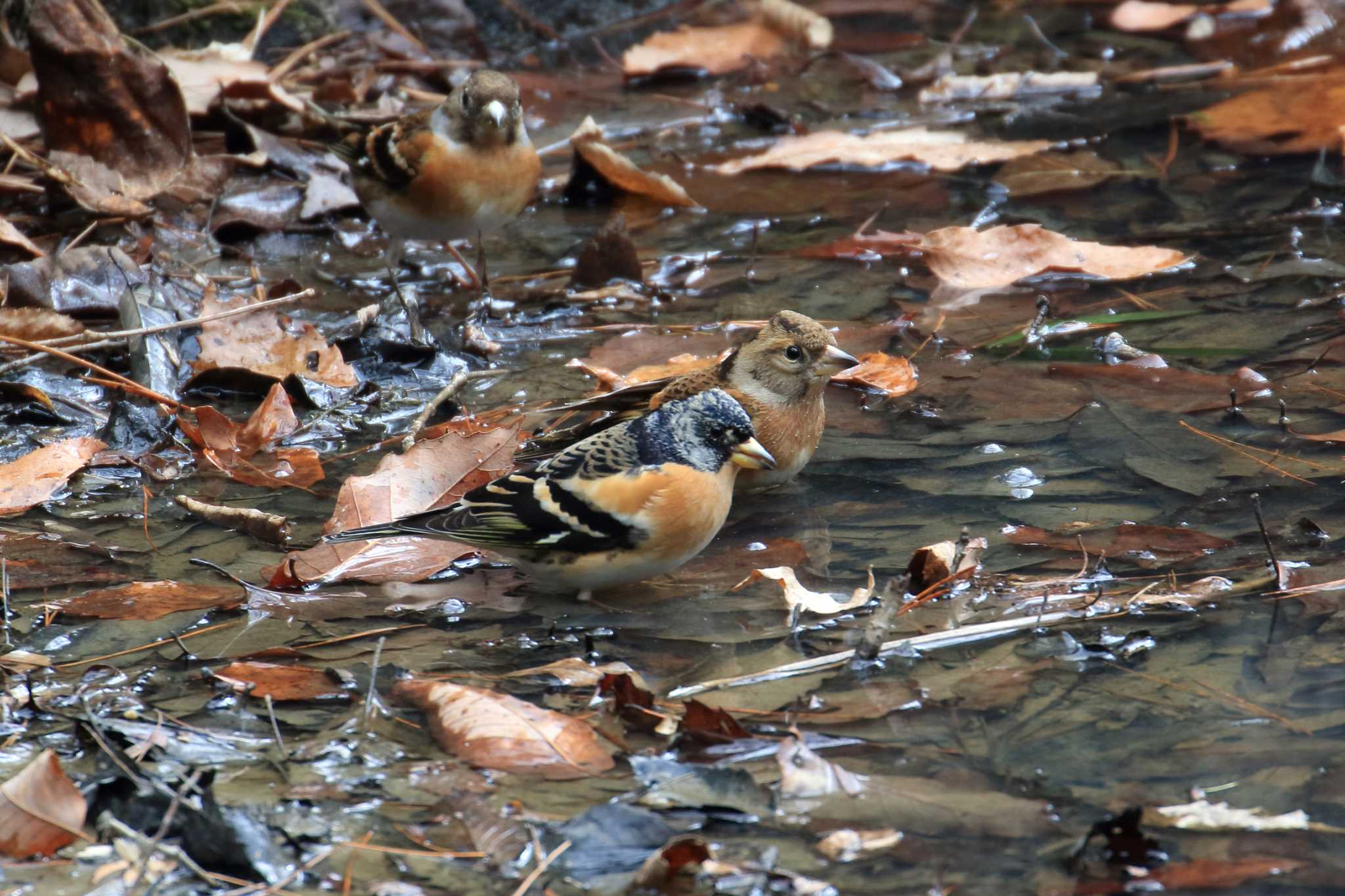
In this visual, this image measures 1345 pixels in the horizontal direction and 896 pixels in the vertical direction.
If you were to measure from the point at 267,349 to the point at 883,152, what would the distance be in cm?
398

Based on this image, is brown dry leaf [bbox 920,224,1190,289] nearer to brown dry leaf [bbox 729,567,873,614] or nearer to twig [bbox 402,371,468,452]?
twig [bbox 402,371,468,452]

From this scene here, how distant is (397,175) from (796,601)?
365 centimetres

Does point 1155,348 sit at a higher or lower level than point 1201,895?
lower

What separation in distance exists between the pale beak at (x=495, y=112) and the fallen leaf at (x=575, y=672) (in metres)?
3.69

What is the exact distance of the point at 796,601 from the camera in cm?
396

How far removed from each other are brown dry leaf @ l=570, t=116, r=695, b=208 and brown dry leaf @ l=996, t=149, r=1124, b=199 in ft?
5.86

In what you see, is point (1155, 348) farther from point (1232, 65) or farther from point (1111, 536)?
point (1232, 65)

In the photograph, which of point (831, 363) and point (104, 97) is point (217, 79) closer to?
point (104, 97)

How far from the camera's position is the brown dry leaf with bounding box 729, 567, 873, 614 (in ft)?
13.0

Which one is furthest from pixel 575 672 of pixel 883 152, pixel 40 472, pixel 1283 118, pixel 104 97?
pixel 1283 118

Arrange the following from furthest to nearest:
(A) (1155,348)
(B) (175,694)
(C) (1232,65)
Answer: (C) (1232,65) → (A) (1155,348) → (B) (175,694)

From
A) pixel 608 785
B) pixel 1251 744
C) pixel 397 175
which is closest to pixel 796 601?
pixel 608 785

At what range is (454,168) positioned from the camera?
263 inches

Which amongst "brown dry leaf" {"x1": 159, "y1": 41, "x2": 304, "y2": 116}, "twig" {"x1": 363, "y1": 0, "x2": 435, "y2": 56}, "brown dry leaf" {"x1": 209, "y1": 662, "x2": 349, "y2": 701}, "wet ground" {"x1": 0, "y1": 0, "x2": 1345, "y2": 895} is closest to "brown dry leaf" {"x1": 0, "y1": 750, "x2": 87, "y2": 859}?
"wet ground" {"x1": 0, "y1": 0, "x2": 1345, "y2": 895}
